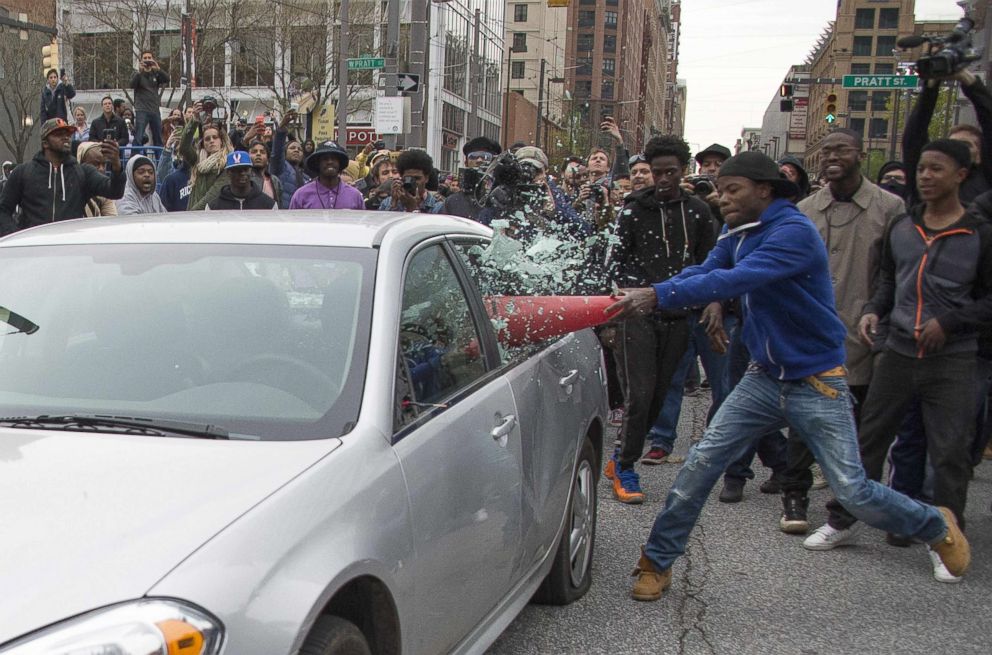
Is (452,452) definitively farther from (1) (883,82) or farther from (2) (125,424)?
(1) (883,82)

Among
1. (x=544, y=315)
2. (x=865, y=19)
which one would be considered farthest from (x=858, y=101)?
(x=544, y=315)

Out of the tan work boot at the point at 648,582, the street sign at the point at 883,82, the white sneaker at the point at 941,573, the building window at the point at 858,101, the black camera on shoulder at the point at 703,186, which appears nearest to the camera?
the tan work boot at the point at 648,582

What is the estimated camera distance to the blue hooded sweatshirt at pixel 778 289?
414 cm

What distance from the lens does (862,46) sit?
129000mm

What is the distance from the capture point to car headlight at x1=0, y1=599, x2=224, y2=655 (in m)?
1.80

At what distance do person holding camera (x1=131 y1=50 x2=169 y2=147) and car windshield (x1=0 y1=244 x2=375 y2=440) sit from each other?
532 inches

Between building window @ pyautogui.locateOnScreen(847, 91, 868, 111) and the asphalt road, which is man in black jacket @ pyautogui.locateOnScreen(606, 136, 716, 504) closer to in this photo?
the asphalt road

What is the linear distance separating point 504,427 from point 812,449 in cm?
178

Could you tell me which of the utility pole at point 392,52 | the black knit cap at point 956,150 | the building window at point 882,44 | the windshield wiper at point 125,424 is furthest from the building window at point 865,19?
the windshield wiper at point 125,424

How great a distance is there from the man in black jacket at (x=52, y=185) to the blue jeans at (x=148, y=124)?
339 inches

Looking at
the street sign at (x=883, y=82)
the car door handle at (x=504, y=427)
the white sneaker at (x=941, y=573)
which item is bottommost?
the white sneaker at (x=941, y=573)

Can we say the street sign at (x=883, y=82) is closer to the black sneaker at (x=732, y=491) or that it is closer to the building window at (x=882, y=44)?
the black sneaker at (x=732, y=491)

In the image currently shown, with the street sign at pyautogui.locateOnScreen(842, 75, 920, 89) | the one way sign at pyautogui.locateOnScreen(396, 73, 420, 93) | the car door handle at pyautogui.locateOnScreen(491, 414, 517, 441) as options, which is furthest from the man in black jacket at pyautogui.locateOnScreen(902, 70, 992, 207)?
the street sign at pyautogui.locateOnScreen(842, 75, 920, 89)

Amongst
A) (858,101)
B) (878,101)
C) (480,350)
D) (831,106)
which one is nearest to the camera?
(480,350)
